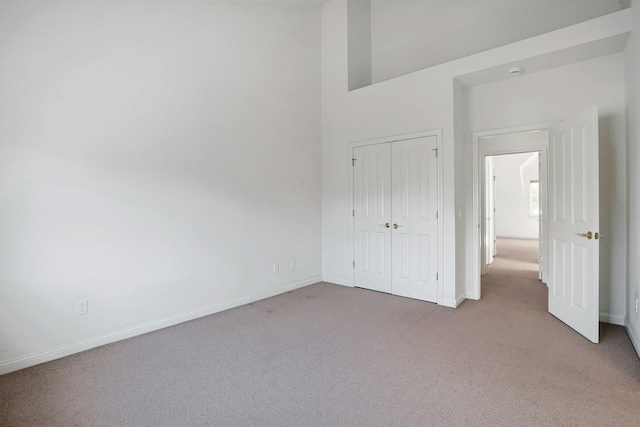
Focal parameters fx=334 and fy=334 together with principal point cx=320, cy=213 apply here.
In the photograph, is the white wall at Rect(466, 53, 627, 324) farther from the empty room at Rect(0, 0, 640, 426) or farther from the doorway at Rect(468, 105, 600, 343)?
the doorway at Rect(468, 105, 600, 343)

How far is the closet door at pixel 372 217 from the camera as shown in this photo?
4578 mm

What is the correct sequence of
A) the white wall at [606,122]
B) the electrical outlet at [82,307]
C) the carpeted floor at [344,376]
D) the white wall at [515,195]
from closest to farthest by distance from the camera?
the carpeted floor at [344,376] → the electrical outlet at [82,307] → the white wall at [606,122] → the white wall at [515,195]

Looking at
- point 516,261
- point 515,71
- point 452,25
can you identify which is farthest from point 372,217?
point 516,261

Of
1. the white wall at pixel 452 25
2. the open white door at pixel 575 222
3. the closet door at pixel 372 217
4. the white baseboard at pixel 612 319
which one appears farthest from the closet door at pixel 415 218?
the white baseboard at pixel 612 319

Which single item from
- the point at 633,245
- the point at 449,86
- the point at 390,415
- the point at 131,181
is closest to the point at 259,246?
the point at 131,181

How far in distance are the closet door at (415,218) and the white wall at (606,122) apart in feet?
4.45

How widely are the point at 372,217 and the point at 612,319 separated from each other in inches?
111

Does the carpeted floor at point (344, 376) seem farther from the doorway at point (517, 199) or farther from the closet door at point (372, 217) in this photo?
the doorway at point (517, 199)

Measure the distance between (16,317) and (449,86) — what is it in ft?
15.5

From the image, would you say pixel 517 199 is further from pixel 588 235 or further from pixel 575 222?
pixel 588 235

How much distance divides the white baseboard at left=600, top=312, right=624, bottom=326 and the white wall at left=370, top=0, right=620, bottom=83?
125 inches

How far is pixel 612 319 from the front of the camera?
11.3 feet

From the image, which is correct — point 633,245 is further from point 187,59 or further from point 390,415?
point 187,59

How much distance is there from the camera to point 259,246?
4.37 m
